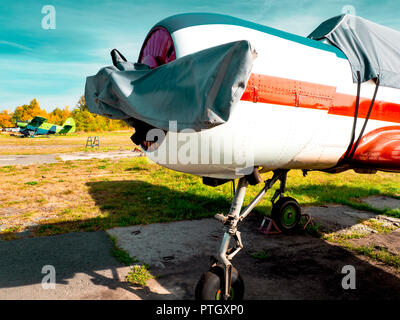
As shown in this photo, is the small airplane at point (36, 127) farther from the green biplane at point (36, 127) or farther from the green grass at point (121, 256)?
the green grass at point (121, 256)

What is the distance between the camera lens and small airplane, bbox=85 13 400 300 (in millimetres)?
2214

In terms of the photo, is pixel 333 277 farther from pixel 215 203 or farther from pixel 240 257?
pixel 215 203

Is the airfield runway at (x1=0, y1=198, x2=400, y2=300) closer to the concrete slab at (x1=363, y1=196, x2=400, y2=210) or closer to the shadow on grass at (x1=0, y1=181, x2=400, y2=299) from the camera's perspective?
the shadow on grass at (x1=0, y1=181, x2=400, y2=299)

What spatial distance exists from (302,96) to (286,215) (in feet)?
10.2

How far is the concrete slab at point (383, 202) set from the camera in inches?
290

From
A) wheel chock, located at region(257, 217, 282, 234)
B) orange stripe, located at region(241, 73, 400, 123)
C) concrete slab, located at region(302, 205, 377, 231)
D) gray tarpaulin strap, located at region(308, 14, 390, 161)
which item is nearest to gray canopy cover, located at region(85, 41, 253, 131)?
orange stripe, located at region(241, 73, 400, 123)

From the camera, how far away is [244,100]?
2480 millimetres

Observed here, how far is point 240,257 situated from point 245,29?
312 centimetres

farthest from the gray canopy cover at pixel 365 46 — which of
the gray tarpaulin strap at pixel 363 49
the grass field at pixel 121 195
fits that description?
the grass field at pixel 121 195

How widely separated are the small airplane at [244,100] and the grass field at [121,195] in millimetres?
3292

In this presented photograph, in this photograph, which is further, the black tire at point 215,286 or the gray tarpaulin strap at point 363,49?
the gray tarpaulin strap at point 363,49

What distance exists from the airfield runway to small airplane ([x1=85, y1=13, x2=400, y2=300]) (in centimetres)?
86

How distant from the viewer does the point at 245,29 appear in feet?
8.80
